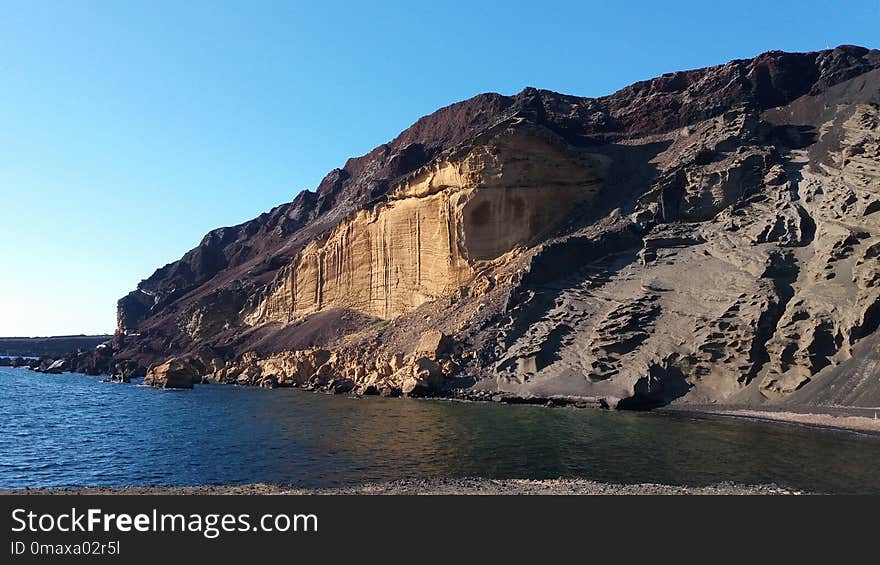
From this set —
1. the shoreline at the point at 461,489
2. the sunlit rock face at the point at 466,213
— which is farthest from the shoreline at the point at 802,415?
the sunlit rock face at the point at 466,213

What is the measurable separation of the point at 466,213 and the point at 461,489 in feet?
137

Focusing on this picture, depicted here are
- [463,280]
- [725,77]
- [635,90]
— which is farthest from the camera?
[635,90]

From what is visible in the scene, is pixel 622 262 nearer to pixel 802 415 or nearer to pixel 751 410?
pixel 751 410

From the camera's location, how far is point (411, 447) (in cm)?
2308

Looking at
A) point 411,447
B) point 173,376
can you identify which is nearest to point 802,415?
point 411,447

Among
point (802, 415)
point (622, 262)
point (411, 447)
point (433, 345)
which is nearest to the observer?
point (411, 447)

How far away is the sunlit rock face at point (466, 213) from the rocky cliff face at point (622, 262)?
0.20 m

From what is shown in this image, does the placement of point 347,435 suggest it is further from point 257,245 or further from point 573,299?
point 257,245

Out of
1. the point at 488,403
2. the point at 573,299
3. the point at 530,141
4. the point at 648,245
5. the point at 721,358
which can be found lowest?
the point at 488,403

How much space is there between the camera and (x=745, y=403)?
32.2 m

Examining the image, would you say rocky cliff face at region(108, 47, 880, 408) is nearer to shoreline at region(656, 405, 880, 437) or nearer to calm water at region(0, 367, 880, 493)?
shoreline at region(656, 405, 880, 437)
